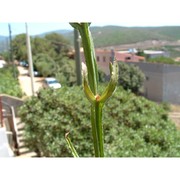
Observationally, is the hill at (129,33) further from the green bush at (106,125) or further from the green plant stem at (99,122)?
the green bush at (106,125)

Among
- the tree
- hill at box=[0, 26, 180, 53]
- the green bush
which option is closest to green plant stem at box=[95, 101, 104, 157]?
hill at box=[0, 26, 180, 53]

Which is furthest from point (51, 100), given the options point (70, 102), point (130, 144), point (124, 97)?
point (130, 144)

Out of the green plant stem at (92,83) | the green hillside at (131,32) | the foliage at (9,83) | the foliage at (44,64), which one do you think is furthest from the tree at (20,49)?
the green plant stem at (92,83)

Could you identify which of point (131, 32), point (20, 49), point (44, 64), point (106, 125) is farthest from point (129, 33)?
point (20, 49)

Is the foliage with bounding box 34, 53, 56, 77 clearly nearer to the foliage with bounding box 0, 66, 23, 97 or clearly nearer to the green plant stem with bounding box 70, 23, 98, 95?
the foliage with bounding box 0, 66, 23, 97

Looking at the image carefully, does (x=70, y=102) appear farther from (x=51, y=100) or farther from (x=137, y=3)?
(x=137, y=3)

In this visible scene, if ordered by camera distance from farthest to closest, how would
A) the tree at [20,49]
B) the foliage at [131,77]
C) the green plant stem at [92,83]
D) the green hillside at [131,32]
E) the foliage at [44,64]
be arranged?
the foliage at [44,64] < the tree at [20,49] < the foliage at [131,77] < the green hillside at [131,32] < the green plant stem at [92,83]
